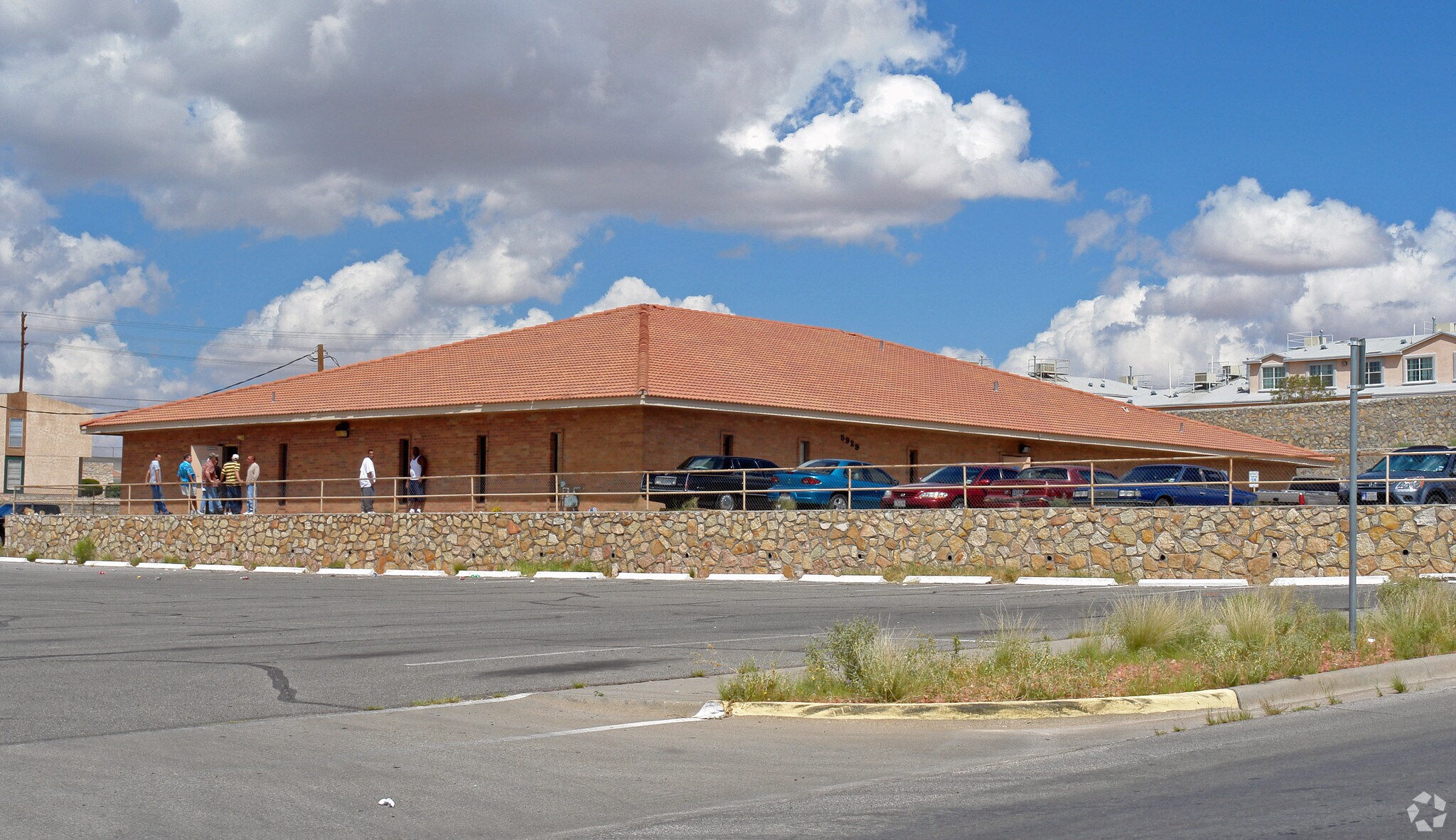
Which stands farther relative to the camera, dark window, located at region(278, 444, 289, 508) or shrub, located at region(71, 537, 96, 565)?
dark window, located at region(278, 444, 289, 508)

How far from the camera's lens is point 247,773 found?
26.9 ft

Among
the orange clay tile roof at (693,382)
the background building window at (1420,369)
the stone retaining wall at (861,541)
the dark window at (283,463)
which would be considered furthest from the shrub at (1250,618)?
the background building window at (1420,369)

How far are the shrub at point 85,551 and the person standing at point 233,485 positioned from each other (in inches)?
156

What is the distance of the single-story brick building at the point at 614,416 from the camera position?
34.1m

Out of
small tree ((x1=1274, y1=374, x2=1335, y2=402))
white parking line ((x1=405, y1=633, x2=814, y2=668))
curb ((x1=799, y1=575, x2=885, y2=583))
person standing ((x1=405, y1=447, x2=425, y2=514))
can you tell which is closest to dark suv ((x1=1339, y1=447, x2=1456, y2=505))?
curb ((x1=799, y1=575, x2=885, y2=583))

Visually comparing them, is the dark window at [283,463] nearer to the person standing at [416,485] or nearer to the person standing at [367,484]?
the person standing at [416,485]

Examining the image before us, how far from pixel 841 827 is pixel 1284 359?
283 feet

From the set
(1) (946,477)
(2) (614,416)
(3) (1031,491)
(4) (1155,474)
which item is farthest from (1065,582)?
(2) (614,416)

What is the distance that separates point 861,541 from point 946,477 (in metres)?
3.90

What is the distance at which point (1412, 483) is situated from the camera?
2623 centimetres

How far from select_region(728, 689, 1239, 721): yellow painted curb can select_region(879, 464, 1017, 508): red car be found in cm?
1676

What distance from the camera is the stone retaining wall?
23.8m

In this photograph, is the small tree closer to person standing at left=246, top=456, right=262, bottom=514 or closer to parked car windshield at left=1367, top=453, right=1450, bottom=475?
parked car windshield at left=1367, top=453, right=1450, bottom=475

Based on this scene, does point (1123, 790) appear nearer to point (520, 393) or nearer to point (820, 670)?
point (820, 670)
